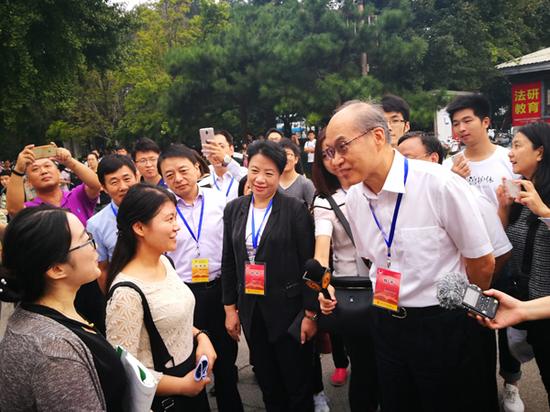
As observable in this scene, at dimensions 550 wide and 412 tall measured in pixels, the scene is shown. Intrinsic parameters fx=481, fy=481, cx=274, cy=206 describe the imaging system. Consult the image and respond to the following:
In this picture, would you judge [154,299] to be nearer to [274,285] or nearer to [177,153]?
[274,285]

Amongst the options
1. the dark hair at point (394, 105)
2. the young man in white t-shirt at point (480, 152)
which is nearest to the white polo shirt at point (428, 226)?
the young man in white t-shirt at point (480, 152)

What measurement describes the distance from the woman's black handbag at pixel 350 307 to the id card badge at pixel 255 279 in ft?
1.24

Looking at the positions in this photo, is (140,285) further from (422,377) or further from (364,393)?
(364,393)

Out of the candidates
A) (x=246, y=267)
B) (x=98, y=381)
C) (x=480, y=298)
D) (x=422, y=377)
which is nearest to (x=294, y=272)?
(x=246, y=267)

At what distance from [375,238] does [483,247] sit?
1.52 feet

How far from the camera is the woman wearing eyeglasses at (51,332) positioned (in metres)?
1.40

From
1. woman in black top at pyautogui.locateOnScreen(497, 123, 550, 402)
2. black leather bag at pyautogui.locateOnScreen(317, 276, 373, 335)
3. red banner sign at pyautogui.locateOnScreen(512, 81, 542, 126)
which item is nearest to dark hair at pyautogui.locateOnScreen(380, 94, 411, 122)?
woman in black top at pyautogui.locateOnScreen(497, 123, 550, 402)

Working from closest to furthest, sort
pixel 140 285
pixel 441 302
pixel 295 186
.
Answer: pixel 441 302 < pixel 140 285 < pixel 295 186

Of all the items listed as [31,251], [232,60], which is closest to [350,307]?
[31,251]

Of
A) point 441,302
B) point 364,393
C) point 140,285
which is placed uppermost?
point 140,285

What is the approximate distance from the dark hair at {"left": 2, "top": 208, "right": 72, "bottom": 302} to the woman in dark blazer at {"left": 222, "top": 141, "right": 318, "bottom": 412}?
136cm

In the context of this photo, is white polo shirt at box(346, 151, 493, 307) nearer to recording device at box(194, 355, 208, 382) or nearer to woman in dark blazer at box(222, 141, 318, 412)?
woman in dark blazer at box(222, 141, 318, 412)

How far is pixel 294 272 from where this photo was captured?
2809 mm

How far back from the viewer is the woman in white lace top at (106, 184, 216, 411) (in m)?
1.95
